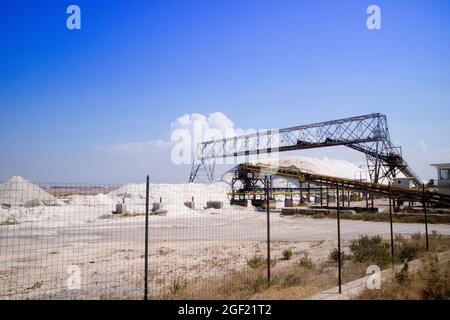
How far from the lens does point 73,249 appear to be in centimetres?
1502

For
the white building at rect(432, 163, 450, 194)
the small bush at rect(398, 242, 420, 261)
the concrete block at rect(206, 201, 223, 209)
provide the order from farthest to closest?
the concrete block at rect(206, 201, 223, 209), the white building at rect(432, 163, 450, 194), the small bush at rect(398, 242, 420, 261)

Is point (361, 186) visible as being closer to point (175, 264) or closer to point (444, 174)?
point (444, 174)

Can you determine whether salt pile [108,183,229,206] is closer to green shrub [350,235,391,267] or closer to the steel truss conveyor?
the steel truss conveyor

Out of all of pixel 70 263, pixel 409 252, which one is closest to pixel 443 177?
pixel 409 252

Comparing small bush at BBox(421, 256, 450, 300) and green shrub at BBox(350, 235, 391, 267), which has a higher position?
small bush at BBox(421, 256, 450, 300)

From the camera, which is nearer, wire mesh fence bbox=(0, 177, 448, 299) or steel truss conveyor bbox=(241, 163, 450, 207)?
wire mesh fence bbox=(0, 177, 448, 299)

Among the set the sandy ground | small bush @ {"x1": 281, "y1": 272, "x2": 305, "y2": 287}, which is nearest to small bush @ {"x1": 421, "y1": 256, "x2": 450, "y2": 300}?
small bush @ {"x1": 281, "y1": 272, "x2": 305, "y2": 287}

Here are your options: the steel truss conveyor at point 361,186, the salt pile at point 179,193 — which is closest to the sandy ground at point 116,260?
the steel truss conveyor at point 361,186

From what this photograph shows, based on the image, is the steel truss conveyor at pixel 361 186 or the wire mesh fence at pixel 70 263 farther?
the steel truss conveyor at pixel 361 186

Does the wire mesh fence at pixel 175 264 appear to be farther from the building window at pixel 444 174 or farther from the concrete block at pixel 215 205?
the building window at pixel 444 174

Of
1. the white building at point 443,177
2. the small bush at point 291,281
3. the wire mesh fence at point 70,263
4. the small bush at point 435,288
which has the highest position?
the white building at point 443,177
